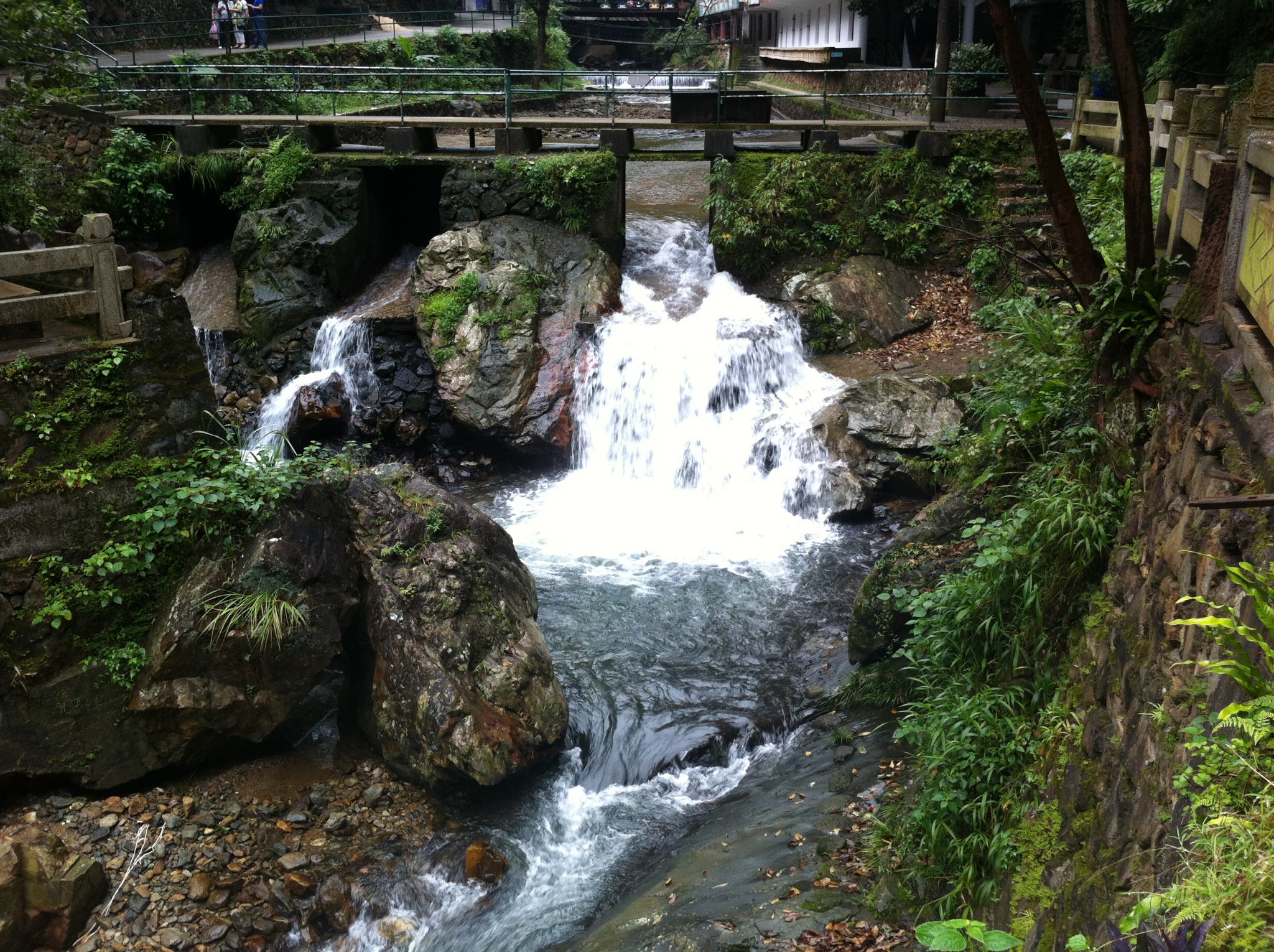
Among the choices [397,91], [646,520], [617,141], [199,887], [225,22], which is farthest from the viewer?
[225,22]

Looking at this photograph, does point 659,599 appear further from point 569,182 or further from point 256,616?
point 569,182

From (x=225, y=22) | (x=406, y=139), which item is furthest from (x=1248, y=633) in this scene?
(x=225, y=22)

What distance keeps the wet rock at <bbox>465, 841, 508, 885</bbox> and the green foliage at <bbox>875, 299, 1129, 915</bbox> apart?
2755 millimetres

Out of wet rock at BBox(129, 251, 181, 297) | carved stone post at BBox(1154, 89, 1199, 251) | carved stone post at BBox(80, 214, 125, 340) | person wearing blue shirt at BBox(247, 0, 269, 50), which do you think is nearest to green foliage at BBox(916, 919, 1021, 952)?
carved stone post at BBox(1154, 89, 1199, 251)

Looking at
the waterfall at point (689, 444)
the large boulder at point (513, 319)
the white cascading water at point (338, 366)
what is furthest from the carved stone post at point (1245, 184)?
the white cascading water at point (338, 366)

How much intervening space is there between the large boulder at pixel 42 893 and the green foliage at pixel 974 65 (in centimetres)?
2105

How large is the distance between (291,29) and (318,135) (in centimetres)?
1528

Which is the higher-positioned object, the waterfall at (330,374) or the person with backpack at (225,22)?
the person with backpack at (225,22)

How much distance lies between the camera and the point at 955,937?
2.87m

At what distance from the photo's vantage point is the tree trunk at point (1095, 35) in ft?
59.1

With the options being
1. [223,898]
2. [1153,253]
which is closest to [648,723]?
[223,898]

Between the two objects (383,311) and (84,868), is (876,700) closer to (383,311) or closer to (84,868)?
(84,868)

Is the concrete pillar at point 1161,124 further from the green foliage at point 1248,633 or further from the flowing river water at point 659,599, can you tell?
the green foliage at point 1248,633

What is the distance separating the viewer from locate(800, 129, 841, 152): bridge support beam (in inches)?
650
